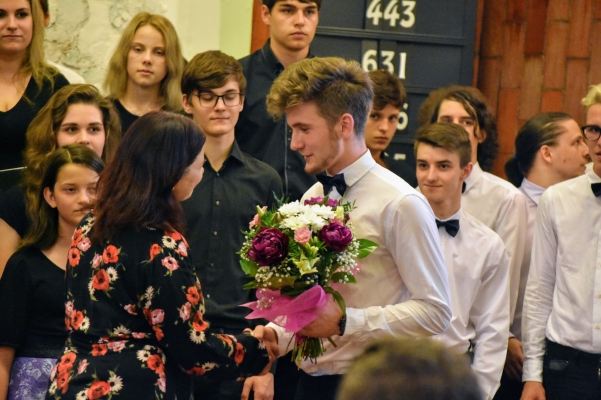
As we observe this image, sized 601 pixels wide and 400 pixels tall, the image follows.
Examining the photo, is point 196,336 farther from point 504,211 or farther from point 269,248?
point 504,211

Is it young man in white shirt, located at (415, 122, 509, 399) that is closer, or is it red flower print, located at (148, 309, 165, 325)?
red flower print, located at (148, 309, 165, 325)

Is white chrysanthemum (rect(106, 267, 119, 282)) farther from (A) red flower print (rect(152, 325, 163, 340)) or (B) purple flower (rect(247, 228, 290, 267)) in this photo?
(B) purple flower (rect(247, 228, 290, 267))

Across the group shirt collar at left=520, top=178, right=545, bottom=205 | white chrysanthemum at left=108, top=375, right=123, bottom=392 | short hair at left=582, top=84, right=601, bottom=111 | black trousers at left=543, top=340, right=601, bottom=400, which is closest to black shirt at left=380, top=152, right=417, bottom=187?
shirt collar at left=520, top=178, right=545, bottom=205

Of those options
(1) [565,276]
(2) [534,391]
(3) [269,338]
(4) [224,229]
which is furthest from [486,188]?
(3) [269,338]

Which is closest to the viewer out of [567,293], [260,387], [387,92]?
[260,387]

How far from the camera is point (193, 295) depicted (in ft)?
8.57

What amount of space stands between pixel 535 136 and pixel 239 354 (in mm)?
2517

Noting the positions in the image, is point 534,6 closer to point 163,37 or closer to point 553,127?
point 553,127

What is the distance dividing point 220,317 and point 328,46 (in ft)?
7.67

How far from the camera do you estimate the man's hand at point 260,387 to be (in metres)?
3.49

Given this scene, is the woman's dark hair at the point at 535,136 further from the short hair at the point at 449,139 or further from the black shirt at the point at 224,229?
the black shirt at the point at 224,229

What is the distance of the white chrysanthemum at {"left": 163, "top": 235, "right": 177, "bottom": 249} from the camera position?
2.59 meters

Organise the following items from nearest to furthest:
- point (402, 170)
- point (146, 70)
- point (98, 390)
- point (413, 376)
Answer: point (413, 376)
point (98, 390)
point (146, 70)
point (402, 170)

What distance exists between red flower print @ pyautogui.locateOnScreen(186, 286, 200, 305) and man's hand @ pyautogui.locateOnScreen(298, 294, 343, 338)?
1.18 ft
